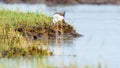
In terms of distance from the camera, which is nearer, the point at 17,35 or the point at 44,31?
the point at 17,35

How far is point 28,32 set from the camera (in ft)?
49.2

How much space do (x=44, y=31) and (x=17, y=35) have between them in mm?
1758

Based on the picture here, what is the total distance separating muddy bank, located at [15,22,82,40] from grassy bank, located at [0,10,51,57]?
0.17 metres

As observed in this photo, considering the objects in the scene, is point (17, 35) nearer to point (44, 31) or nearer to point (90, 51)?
point (90, 51)

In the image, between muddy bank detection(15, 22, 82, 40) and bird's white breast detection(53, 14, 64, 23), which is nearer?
muddy bank detection(15, 22, 82, 40)

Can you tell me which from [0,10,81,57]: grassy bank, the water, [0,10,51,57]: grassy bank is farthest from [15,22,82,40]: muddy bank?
the water

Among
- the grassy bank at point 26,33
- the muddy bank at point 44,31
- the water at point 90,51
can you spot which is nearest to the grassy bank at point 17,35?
the grassy bank at point 26,33

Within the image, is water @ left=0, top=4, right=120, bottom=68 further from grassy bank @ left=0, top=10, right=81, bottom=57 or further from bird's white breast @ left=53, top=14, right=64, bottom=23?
bird's white breast @ left=53, top=14, right=64, bottom=23

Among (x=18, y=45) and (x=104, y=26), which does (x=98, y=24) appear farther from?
(x=18, y=45)

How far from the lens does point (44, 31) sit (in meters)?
15.3

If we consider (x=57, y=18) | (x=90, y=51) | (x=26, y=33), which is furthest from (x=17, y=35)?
(x=57, y=18)

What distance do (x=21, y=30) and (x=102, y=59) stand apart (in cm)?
339

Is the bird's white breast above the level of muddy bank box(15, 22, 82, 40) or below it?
above

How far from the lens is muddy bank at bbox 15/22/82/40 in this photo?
588 inches
